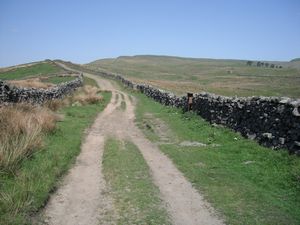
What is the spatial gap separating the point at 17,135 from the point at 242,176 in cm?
707

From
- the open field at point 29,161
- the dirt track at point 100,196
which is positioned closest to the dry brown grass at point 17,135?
the open field at point 29,161

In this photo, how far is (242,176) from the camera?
1158 cm

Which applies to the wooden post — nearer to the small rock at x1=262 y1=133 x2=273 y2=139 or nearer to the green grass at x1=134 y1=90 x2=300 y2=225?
the green grass at x1=134 y1=90 x2=300 y2=225

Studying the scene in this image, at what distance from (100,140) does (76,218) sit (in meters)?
9.26

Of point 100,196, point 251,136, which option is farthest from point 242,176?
point 251,136

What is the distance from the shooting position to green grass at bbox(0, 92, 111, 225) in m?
7.98

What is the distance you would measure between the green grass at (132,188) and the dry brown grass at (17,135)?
2.37 meters

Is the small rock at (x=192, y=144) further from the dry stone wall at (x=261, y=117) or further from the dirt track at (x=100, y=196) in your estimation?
the dry stone wall at (x=261, y=117)

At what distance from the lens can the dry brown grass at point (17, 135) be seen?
10.7 meters

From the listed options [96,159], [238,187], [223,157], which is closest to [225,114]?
[223,157]

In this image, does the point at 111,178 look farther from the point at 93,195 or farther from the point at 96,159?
the point at 96,159

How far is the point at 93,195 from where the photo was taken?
9.75m

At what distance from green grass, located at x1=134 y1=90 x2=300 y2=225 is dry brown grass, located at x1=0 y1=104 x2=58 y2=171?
4.59 metres

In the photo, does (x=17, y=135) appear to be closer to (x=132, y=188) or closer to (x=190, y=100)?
(x=132, y=188)
